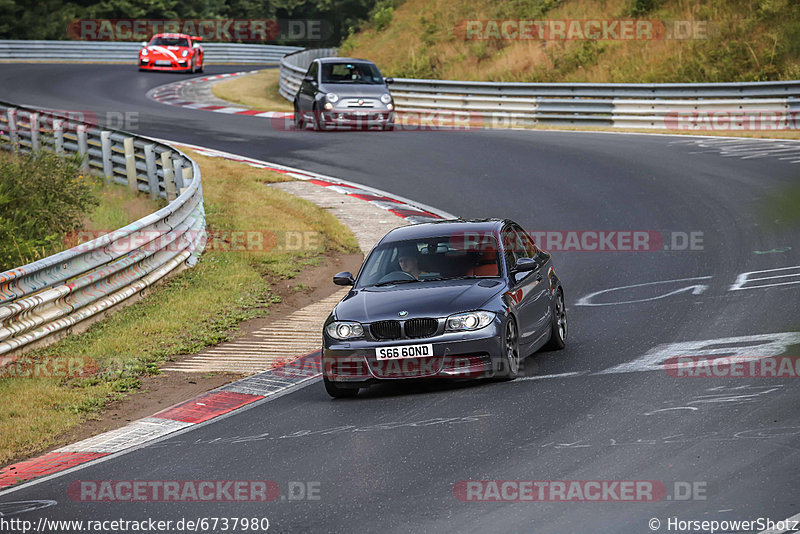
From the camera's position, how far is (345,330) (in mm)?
10117

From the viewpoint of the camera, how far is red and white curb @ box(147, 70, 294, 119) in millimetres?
34625

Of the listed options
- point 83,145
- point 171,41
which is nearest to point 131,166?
point 83,145

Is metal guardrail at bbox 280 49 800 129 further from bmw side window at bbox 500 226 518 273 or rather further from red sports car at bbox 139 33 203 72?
bmw side window at bbox 500 226 518 273

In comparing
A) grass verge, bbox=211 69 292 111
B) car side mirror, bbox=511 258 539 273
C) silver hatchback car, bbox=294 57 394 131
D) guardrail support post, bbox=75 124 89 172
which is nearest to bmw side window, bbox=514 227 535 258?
car side mirror, bbox=511 258 539 273

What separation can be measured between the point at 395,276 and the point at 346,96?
18504mm

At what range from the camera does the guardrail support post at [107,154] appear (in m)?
22.6

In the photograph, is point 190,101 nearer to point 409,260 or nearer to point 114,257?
point 114,257

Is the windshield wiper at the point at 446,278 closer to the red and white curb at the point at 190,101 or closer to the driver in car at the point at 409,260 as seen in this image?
the driver in car at the point at 409,260

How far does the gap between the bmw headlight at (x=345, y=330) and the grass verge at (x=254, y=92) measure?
26.4m

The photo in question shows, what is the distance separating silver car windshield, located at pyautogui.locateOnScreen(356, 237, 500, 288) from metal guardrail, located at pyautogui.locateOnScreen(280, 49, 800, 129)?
62.2 feet

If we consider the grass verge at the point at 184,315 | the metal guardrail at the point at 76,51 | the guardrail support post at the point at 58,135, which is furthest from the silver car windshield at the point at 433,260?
the metal guardrail at the point at 76,51

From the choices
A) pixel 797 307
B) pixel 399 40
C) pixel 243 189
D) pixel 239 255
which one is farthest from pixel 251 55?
pixel 797 307

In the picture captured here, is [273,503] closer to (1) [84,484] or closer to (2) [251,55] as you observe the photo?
(1) [84,484]

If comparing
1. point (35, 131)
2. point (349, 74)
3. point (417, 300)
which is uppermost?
point (349, 74)
